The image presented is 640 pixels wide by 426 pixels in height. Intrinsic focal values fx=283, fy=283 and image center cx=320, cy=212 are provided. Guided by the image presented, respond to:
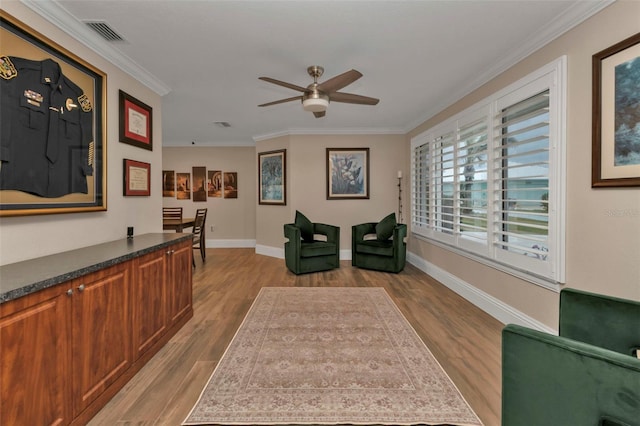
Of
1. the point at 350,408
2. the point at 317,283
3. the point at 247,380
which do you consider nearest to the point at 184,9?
the point at 247,380

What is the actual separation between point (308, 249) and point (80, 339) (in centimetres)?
345

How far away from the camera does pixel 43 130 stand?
188 cm

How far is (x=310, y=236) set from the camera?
5289 mm

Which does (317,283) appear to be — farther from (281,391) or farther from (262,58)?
(262,58)

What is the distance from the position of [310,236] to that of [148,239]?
2982mm

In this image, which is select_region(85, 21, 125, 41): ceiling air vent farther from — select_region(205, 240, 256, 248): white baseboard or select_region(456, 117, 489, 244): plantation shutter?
select_region(205, 240, 256, 248): white baseboard

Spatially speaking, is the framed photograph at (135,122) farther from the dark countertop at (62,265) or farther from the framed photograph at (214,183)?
the framed photograph at (214,183)

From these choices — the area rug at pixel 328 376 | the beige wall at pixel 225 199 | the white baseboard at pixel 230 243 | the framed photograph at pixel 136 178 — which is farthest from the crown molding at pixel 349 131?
the area rug at pixel 328 376

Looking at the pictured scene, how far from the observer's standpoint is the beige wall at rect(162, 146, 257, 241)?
739 centimetres

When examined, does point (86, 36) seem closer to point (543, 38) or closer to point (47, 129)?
point (47, 129)

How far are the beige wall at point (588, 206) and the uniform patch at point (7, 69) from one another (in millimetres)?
3844

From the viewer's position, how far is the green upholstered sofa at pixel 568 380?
34.7 inches

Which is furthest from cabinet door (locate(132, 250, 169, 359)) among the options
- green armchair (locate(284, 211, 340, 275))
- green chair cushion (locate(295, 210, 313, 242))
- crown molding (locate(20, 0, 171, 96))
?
green chair cushion (locate(295, 210, 313, 242))

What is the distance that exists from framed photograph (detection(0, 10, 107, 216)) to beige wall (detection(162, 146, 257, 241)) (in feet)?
16.3
